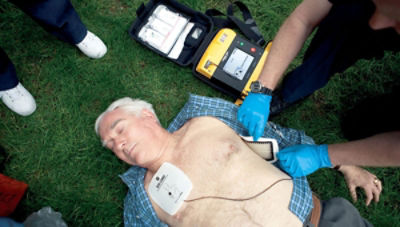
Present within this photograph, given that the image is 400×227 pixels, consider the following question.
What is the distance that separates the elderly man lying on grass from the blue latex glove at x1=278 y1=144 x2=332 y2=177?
0.40 feet

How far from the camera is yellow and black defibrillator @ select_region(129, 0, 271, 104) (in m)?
2.86

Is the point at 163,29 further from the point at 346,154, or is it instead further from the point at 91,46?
the point at 346,154

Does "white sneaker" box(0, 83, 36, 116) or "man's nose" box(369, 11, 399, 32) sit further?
"white sneaker" box(0, 83, 36, 116)

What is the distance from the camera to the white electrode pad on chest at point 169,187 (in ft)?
6.89

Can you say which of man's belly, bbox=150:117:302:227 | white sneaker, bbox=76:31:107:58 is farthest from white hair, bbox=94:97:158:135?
white sneaker, bbox=76:31:107:58

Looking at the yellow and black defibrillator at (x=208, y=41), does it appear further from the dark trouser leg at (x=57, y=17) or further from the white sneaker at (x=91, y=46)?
the dark trouser leg at (x=57, y=17)

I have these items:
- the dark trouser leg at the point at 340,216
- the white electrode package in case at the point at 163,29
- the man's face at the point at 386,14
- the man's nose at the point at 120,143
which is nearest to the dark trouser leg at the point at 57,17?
the white electrode package in case at the point at 163,29

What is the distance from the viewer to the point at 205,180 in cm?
211

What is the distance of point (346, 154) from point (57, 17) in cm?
281

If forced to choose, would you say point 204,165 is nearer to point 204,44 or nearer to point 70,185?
point 204,44

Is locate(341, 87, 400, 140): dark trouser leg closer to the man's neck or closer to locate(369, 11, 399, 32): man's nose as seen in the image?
locate(369, 11, 399, 32): man's nose

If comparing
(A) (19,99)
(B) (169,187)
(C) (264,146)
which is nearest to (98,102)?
(A) (19,99)

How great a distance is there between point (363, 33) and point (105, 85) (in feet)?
8.54

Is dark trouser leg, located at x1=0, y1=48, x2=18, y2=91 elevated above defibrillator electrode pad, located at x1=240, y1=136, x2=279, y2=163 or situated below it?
below
